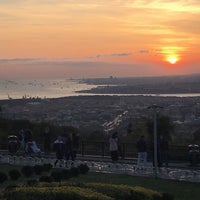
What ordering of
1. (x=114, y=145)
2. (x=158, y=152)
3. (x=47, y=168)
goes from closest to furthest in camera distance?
(x=47, y=168)
(x=158, y=152)
(x=114, y=145)

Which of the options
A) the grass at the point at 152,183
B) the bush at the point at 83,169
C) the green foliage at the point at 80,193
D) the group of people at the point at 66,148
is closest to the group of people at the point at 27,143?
the group of people at the point at 66,148

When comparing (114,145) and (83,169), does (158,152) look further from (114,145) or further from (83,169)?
(83,169)

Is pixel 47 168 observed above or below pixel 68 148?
below

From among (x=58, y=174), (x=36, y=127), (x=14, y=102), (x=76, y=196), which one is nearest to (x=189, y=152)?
(x=58, y=174)

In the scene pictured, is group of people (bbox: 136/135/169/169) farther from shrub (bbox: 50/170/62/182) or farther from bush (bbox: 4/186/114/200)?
bush (bbox: 4/186/114/200)

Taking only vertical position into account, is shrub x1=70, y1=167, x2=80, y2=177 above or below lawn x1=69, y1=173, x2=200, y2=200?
above

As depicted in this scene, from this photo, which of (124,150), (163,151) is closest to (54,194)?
(163,151)

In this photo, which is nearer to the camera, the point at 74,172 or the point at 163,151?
the point at 74,172

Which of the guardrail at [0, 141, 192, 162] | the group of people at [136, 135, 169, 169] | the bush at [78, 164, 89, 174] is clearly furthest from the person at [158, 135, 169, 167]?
the bush at [78, 164, 89, 174]

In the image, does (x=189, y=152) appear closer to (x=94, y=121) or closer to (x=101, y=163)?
(x=101, y=163)

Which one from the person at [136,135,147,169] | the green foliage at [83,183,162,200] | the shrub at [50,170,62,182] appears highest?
the person at [136,135,147,169]
